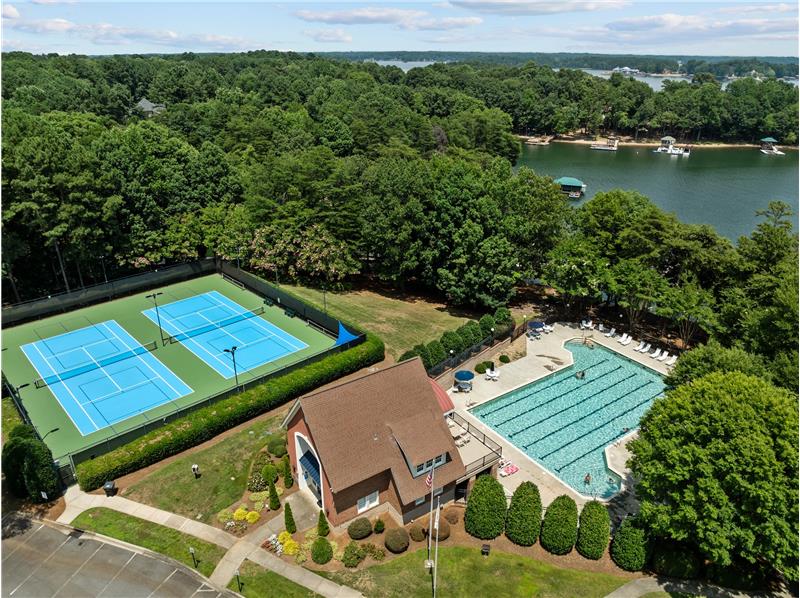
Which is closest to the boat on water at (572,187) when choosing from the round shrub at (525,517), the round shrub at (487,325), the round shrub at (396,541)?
the round shrub at (487,325)

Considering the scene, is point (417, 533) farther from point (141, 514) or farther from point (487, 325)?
point (487, 325)

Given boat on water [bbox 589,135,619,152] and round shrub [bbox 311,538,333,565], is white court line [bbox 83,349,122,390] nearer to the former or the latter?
round shrub [bbox 311,538,333,565]

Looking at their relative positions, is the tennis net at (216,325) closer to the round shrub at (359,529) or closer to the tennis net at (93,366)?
the tennis net at (93,366)

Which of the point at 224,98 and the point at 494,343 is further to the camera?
the point at 224,98

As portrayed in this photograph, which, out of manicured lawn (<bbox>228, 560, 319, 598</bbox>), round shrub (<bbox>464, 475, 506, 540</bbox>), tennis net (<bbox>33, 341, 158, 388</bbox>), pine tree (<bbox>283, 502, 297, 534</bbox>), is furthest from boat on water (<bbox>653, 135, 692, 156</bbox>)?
manicured lawn (<bbox>228, 560, 319, 598</bbox>)

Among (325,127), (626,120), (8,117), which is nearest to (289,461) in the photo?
(8,117)

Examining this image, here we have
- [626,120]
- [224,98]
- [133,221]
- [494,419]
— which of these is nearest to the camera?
[494,419]

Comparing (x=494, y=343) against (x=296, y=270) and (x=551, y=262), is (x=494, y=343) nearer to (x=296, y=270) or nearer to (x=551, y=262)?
(x=551, y=262)
